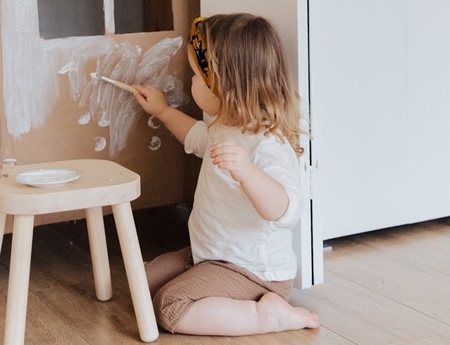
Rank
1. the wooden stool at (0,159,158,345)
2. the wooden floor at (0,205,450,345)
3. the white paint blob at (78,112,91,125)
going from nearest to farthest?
1. the wooden stool at (0,159,158,345)
2. the wooden floor at (0,205,450,345)
3. the white paint blob at (78,112,91,125)

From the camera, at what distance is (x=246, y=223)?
4.35 feet

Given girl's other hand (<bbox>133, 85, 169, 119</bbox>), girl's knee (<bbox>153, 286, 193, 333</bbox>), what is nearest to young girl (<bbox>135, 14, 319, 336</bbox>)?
girl's knee (<bbox>153, 286, 193, 333</bbox>)

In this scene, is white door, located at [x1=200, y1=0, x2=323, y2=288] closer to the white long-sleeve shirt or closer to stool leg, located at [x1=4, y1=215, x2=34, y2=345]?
the white long-sleeve shirt

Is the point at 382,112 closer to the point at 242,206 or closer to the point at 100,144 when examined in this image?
the point at 242,206

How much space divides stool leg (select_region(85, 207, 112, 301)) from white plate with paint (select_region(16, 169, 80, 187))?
0.13 meters

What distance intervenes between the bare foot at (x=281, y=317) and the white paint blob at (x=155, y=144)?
402 mm

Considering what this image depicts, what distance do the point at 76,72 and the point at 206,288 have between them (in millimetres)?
427

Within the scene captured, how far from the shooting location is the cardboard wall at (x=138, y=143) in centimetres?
Answer: 146

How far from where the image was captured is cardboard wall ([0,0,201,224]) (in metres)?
1.46

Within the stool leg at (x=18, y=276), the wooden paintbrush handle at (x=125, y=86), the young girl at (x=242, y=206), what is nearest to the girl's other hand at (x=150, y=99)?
the wooden paintbrush handle at (x=125, y=86)

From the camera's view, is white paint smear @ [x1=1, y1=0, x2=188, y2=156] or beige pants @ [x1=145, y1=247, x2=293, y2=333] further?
white paint smear @ [x1=1, y1=0, x2=188, y2=156]

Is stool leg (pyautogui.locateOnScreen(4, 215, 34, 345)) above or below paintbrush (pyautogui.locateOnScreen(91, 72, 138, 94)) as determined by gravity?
below

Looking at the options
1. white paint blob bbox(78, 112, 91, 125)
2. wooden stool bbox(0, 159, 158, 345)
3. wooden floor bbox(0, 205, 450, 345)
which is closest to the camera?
wooden stool bbox(0, 159, 158, 345)

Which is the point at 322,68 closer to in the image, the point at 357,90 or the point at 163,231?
the point at 357,90
